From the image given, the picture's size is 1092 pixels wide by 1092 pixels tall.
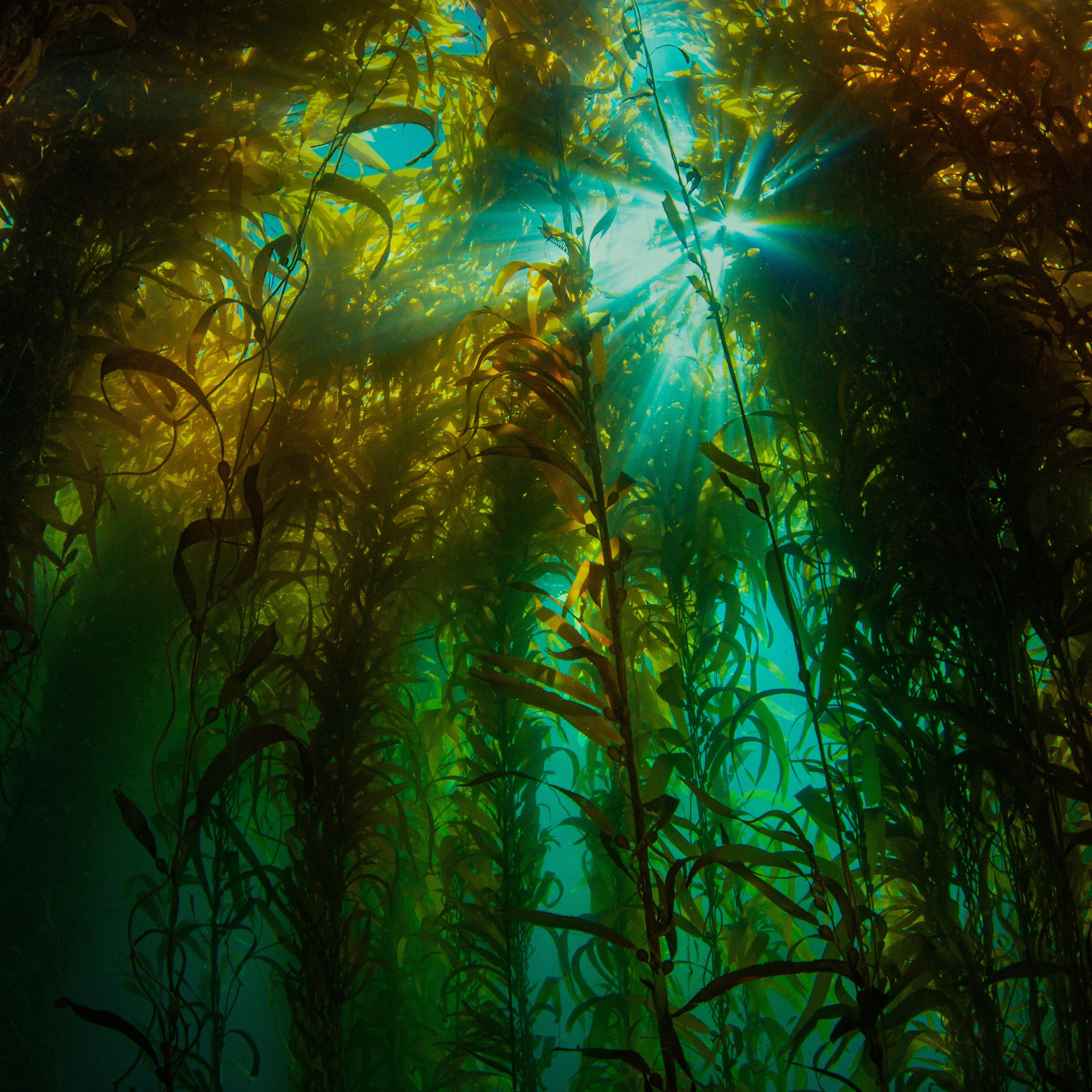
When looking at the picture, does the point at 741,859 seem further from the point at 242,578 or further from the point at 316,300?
the point at 316,300

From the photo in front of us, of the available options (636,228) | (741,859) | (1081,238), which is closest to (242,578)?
(741,859)

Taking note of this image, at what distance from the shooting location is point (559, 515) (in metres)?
1.42

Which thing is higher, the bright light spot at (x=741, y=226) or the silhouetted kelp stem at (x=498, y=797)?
the bright light spot at (x=741, y=226)

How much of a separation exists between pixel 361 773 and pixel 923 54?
1589 millimetres

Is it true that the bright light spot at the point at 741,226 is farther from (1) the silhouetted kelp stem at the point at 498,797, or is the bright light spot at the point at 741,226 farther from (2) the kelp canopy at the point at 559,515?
(1) the silhouetted kelp stem at the point at 498,797

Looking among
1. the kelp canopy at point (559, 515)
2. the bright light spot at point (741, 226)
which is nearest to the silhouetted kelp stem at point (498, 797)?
the kelp canopy at point (559, 515)

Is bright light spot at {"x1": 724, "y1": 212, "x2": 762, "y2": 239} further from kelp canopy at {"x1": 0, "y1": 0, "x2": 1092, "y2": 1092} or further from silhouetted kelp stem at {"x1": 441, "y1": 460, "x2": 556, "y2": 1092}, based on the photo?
silhouetted kelp stem at {"x1": 441, "y1": 460, "x2": 556, "y2": 1092}

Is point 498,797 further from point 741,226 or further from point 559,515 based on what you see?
point 741,226

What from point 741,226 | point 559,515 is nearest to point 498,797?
point 559,515

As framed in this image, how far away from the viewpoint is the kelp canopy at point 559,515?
83 cm

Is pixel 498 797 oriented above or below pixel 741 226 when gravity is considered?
below

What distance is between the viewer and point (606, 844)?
2.09 ft

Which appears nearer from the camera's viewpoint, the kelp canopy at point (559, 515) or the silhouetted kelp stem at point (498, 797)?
the kelp canopy at point (559, 515)

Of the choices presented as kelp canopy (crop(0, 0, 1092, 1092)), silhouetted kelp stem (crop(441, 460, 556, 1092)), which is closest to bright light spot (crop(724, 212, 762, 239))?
kelp canopy (crop(0, 0, 1092, 1092))
